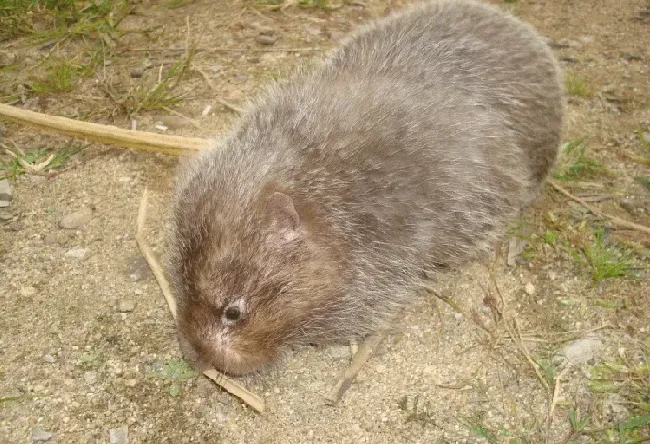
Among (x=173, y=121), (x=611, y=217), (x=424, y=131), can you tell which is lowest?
(x=173, y=121)

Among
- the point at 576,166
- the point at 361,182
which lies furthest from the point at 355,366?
the point at 576,166

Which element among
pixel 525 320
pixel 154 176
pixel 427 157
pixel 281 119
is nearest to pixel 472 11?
pixel 427 157

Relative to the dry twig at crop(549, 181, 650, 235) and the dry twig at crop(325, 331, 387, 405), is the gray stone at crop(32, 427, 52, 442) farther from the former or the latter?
the dry twig at crop(549, 181, 650, 235)

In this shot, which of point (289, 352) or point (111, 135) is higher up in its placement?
point (111, 135)

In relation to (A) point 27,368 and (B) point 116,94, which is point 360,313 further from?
(B) point 116,94

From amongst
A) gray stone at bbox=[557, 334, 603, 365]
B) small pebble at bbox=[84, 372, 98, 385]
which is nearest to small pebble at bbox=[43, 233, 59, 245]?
small pebble at bbox=[84, 372, 98, 385]

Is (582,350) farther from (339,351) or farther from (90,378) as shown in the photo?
(90,378)

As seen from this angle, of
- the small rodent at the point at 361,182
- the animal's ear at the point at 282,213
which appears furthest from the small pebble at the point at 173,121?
the animal's ear at the point at 282,213
